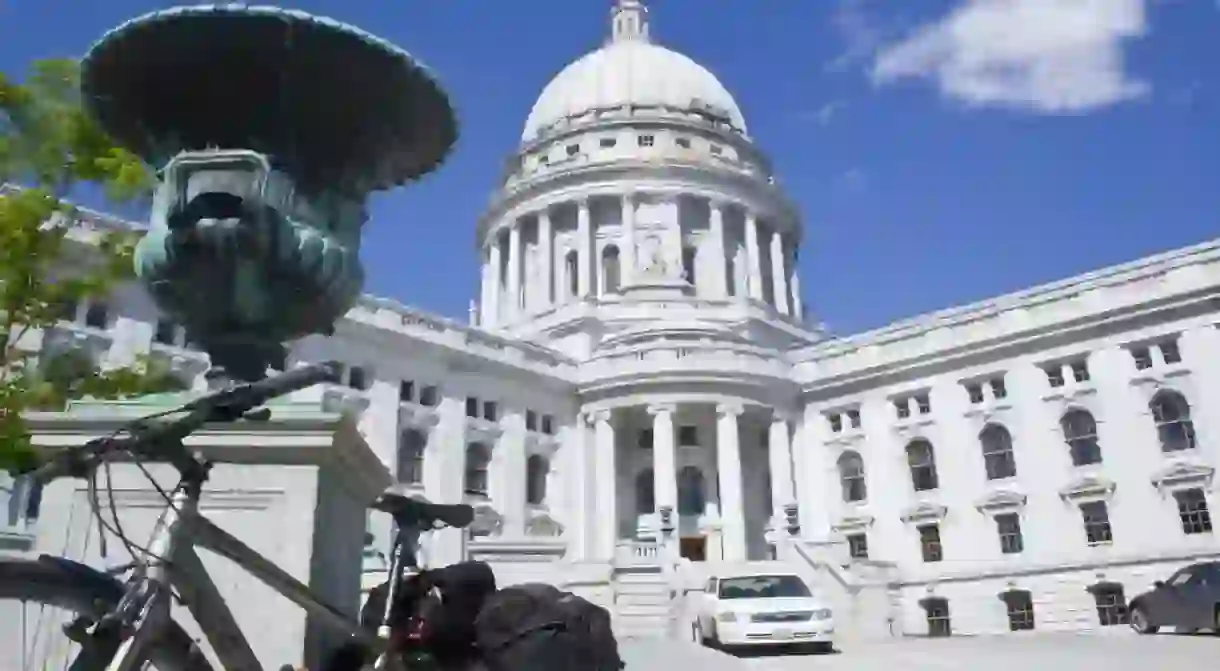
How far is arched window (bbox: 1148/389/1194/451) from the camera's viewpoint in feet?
117

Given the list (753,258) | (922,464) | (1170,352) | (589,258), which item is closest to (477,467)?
(922,464)

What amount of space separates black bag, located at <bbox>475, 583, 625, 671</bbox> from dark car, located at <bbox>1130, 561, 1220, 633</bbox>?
1759 centimetres

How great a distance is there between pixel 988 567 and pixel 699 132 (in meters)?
36.3

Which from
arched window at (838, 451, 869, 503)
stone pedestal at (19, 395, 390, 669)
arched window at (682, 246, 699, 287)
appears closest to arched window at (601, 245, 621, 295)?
arched window at (682, 246, 699, 287)

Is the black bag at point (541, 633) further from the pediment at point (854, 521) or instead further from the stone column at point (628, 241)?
the stone column at point (628, 241)

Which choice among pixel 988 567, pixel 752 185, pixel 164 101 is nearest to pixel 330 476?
pixel 164 101

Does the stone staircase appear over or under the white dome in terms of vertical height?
under

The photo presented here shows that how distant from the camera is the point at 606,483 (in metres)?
42.8

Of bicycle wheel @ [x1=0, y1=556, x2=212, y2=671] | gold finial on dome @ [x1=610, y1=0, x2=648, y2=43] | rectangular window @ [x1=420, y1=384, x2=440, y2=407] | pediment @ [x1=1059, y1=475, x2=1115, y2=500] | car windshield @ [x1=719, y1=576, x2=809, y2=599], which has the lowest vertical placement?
bicycle wheel @ [x1=0, y1=556, x2=212, y2=671]

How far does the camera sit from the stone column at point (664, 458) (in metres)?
41.2

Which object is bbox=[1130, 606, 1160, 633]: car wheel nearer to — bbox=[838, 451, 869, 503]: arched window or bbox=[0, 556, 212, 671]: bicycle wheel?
bbox=[0, 556, 212, 671]: bicycle wheel

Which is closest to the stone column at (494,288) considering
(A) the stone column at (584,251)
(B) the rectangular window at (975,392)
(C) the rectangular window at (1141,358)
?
(A) the stone column at (584,251)

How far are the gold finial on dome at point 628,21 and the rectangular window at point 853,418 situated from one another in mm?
43988

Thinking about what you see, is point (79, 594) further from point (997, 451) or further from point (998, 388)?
point (998, 388)
